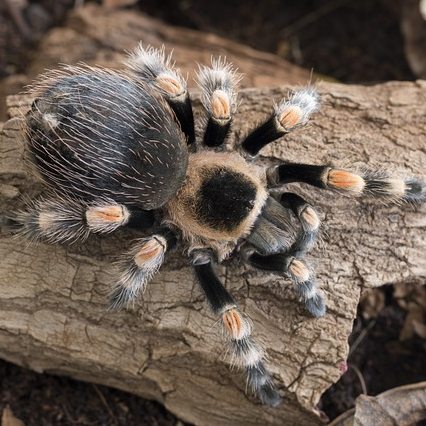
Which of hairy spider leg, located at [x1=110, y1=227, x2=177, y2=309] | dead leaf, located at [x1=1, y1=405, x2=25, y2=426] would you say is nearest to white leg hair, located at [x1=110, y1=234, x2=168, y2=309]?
hairy spider leg, located at [x1=110, y1=227, x2=177, y2=309]

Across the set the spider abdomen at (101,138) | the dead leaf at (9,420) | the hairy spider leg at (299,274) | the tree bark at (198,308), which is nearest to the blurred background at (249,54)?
the dead leaf at (9,420)

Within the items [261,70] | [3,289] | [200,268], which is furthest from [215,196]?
[261,70]

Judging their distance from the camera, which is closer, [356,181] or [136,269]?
[136,269]

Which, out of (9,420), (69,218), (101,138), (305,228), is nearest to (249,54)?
(305,228)

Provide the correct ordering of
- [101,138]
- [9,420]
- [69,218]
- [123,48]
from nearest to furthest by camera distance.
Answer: [101,138]
[69,218]
[9,420]
[123,48]

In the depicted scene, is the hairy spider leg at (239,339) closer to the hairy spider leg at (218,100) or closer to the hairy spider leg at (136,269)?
the hairy spider leg at (136,269)

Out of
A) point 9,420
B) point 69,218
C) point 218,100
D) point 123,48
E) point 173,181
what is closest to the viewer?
point 69,218

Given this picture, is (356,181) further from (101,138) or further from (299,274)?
(101,138)
